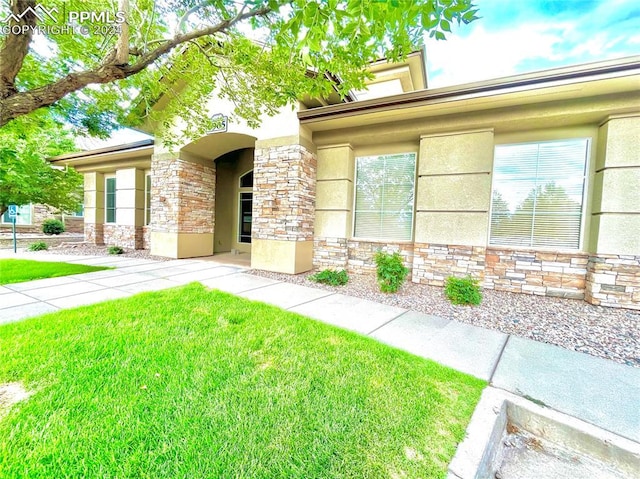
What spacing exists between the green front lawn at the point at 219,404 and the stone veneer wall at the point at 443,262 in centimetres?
351

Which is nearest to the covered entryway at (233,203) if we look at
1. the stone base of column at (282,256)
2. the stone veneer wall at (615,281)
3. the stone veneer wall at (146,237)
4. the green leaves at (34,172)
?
the stone veneer wall at (146,237)

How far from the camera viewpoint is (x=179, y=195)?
27.7 feet

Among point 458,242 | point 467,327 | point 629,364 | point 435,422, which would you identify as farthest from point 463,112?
point 435,422

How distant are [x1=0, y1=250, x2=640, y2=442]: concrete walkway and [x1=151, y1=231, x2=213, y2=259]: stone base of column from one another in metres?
2.27

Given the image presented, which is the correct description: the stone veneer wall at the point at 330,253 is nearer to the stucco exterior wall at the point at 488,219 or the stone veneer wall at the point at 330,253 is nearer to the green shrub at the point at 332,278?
the stucco exterior wall at the point at 488,219

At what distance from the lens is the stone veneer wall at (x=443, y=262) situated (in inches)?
224

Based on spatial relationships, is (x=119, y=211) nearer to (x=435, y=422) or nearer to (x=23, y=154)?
(x=23, y=154)

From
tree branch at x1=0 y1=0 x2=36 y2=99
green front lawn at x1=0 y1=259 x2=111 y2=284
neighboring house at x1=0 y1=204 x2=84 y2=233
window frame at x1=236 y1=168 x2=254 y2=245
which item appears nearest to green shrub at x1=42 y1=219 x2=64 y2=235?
neighboring house at x1=0 y1=204 x2=84 y2=233

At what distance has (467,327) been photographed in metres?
3.89

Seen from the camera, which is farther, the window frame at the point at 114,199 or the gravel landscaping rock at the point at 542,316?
the window frame at the point at 114,199

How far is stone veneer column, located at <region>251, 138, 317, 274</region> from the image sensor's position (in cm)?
668

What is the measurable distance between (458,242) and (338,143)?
3837 mm

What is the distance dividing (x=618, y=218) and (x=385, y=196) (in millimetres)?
4267

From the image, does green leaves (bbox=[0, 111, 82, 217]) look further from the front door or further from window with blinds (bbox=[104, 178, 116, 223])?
the front door
